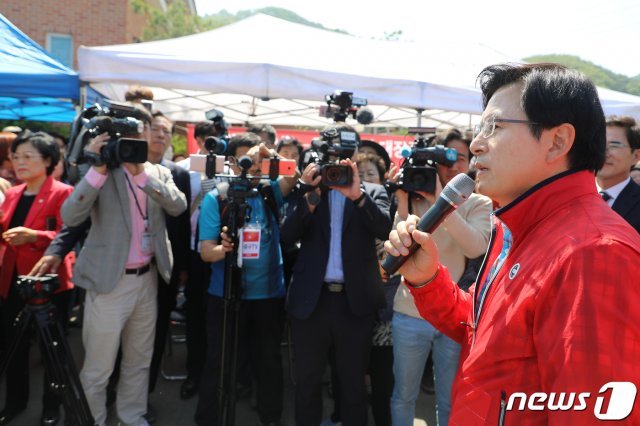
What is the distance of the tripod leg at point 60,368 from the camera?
2.87 metres

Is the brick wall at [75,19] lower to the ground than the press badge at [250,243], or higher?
higher

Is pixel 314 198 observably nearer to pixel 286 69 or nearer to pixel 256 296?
pixel 256 296

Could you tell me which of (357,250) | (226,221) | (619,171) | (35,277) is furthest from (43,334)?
(619,171)

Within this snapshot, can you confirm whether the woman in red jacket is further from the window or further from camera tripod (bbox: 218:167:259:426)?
the window

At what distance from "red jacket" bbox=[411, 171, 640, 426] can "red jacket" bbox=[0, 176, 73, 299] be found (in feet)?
10.4

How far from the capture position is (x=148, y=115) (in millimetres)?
3322

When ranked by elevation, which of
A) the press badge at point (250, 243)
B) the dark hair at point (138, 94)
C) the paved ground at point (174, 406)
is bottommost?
the paved ground at point (174, 406)

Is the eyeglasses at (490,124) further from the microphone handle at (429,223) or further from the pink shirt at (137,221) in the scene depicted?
the pink shirt at (137,221)

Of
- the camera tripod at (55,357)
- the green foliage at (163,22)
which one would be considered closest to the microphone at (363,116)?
the camera tripod at (55,357)

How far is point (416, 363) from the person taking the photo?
2875 millimetres

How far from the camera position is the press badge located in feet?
9.96

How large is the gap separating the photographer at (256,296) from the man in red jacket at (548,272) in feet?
6.94

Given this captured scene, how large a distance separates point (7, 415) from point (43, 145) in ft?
6.08

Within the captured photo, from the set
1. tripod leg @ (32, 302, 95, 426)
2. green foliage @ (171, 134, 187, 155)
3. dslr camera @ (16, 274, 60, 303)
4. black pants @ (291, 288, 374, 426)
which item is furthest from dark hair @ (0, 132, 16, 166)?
green foliage @ (171, 134, 187, 155)
